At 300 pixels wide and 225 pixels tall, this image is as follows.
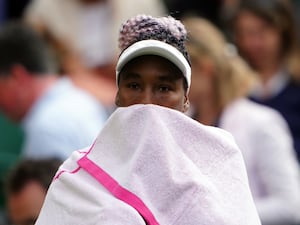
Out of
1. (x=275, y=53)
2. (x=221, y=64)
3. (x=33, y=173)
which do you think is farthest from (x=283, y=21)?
(x=33, y=173)

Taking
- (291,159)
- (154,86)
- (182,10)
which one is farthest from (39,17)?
(154,86)

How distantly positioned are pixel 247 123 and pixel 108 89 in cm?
195

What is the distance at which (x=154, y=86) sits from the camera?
3.74 meters

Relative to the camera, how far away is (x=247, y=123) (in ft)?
21.5

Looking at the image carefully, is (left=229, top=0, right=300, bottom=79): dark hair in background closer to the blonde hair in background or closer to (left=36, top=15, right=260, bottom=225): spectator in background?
the blonde hair in background

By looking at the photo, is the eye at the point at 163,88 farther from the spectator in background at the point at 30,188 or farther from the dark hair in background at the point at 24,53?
the dark hair in background at the point at 24,53

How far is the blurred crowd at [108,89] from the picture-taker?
655 cm

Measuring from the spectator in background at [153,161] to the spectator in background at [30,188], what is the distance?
189cm

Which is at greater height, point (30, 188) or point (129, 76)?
point (129, 76)

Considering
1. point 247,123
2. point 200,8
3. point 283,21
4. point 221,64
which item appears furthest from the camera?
point 200,8

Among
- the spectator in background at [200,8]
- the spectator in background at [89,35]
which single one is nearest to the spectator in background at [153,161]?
the spectator in background at [89,35]

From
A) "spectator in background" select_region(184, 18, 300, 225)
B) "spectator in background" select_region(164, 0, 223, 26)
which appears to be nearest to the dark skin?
"spectator in background" select_region(184, 18, 300, 225)

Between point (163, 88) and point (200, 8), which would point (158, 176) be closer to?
point (163, 88)

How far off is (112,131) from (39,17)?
16.4ft
